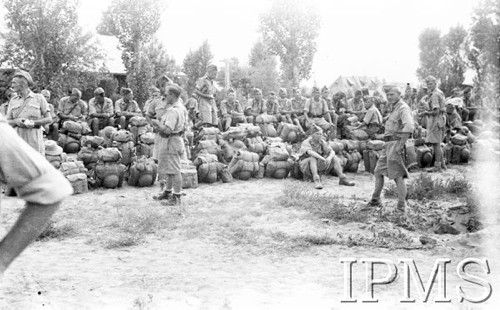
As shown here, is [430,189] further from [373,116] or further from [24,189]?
[24,189]

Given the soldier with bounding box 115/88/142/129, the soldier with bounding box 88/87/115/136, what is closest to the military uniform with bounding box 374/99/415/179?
the soldier with bounding box 115/88/142/129

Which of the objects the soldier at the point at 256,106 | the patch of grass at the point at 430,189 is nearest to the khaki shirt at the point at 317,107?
the soldier at the point at 256,106

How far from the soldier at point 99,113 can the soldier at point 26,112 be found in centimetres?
515

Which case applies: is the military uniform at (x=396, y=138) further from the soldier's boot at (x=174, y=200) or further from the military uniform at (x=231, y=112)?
the military uniform at (x=231, y=112)

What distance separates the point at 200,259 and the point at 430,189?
490 cm

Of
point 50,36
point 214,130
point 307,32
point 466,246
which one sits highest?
point 307,32

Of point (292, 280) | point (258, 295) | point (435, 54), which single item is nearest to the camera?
point (258, 295)

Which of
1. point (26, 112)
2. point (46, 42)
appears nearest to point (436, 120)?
point (26, 112)

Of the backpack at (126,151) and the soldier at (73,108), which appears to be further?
the soldier at (73,108)

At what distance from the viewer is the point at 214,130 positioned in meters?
11.6

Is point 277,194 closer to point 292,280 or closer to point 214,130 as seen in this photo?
point 214,130

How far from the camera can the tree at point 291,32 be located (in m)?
36.2

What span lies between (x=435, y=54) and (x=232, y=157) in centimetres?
3996

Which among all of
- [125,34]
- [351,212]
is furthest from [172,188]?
[125,34]
